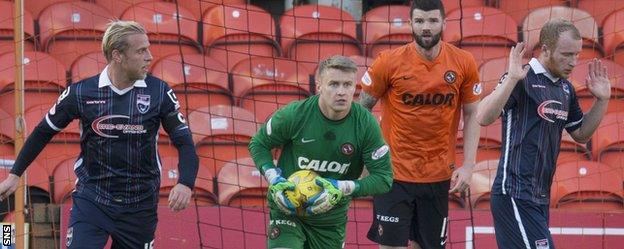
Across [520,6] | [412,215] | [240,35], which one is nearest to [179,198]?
[412,215]

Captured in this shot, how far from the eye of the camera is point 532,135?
19.9ft

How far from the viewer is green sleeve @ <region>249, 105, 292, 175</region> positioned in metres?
5.84

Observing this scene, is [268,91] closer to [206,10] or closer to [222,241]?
[206,10]

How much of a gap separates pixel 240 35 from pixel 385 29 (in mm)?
1318

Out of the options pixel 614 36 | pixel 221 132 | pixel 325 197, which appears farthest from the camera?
pixel 614 36

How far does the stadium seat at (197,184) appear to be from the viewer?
848cm

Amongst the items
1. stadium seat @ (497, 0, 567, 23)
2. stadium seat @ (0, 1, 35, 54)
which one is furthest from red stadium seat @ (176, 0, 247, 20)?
stadium seat @ (497, 0, 567, 23)

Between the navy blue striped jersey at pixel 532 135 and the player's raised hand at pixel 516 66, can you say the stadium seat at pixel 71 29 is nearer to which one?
the navy blue striped jersey at pixel 532 135

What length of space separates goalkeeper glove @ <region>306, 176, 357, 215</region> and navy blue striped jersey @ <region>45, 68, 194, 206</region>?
2.73 ft

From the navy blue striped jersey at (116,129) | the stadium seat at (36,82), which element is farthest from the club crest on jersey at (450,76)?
the stadium seat at (36,82)

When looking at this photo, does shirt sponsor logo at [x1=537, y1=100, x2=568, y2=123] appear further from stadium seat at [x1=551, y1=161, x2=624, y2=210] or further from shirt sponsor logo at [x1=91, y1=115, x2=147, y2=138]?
stadium seat at [x1=551, y1=161, x2=624, y2=210]

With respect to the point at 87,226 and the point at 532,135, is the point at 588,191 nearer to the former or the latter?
the point at 532,135

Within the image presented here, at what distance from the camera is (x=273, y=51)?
1026 cm

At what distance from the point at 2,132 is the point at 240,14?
255 cm
